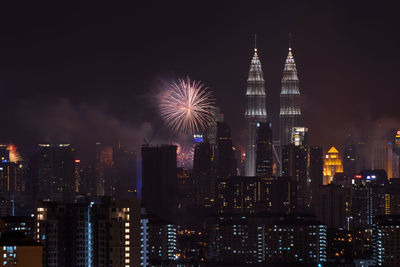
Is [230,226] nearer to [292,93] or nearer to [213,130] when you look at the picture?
[213,130]

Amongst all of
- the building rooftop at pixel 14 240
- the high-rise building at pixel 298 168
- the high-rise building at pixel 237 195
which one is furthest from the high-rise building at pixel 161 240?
the high-rise building at pixel 298 168

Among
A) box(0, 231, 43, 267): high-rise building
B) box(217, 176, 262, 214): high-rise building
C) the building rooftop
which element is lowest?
box(0, 231, 43, 267): high-rise building

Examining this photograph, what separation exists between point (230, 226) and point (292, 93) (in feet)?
41.8

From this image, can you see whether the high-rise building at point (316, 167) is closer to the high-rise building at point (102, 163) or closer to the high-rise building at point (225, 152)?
the high-rise building at point (225, 152)

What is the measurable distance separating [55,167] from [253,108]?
1017cm

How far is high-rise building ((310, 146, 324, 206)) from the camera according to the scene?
4250 cm

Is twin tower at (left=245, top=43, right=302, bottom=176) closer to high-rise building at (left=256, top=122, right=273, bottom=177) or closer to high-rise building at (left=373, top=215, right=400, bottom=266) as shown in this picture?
high-rise building at (left=256, top=122, right=273, bottom=177)

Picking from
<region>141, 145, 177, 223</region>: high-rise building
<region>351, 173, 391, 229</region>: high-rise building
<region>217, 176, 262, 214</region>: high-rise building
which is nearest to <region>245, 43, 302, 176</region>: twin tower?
<region>217, 176, 262, 214</region>: high-rise building

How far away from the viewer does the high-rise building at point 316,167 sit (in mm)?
42500

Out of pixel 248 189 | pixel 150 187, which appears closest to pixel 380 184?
pixel 248 189

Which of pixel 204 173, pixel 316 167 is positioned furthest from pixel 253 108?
pixel 204 173

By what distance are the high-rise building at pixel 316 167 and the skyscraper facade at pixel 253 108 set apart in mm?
1891

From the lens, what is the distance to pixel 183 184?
3794 centimetres

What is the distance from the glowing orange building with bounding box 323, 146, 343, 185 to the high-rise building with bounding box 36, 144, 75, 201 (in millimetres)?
11544
